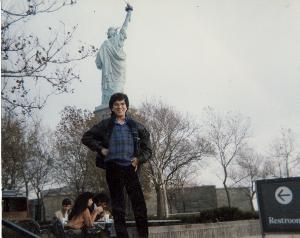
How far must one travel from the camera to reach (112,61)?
174 inches

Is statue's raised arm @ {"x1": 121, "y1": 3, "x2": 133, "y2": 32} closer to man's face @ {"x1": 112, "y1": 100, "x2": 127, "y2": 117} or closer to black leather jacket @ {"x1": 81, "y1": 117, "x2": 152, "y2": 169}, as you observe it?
man's face @ {"x1": 112, "y1": 100, "x2": 127, "y2": 117}

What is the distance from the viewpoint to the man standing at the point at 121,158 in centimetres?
268

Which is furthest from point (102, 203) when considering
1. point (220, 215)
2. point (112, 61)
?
point (112, 61)

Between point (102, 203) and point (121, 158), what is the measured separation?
38cm

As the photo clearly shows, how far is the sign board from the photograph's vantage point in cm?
261

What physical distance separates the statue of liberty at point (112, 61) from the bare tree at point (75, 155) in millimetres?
321

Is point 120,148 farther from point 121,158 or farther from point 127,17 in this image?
point 127,17

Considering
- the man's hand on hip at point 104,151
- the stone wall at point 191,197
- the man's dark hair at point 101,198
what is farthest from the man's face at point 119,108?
the stone wall at point 191,197

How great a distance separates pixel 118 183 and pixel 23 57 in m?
1.76

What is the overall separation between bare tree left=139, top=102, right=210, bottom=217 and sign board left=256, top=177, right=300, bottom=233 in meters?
1.52

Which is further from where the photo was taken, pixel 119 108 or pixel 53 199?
pixel 53 199

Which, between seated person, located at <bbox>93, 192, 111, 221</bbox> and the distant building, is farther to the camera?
the distant building

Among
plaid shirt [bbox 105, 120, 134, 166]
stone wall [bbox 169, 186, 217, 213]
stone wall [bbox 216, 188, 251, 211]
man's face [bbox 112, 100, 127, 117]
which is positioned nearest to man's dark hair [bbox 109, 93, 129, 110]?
man's face [bbox 112, 100, 127, 117]

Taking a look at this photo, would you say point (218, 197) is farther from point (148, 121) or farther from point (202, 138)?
point (148, 121)
